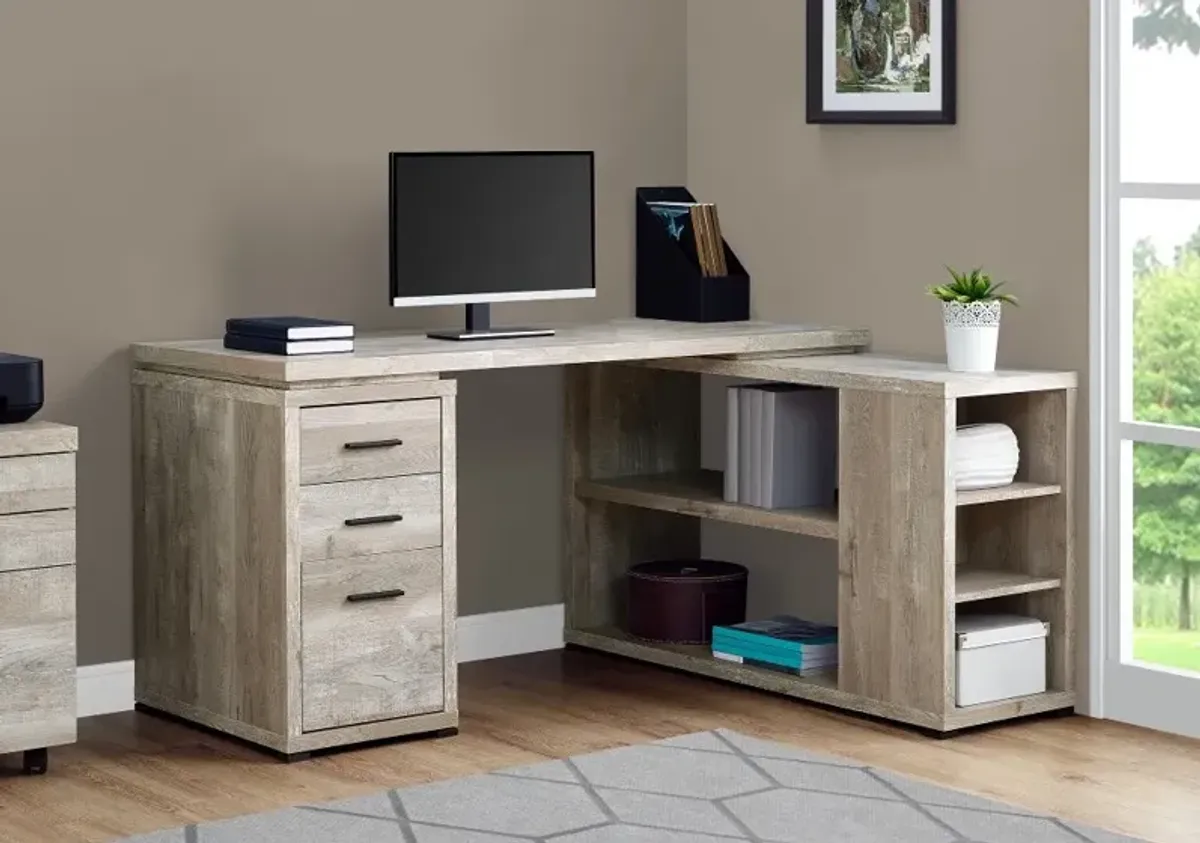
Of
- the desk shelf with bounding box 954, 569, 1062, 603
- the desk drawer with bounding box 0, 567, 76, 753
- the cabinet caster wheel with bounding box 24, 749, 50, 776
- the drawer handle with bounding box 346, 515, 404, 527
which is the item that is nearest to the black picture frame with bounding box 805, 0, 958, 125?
the desk shelf with bounding box 954, 569, 1062, 603

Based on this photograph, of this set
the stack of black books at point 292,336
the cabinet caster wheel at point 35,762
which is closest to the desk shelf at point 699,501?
the stack of black books at point 292,336

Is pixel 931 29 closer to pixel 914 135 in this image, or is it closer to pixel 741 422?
pixel 914 135

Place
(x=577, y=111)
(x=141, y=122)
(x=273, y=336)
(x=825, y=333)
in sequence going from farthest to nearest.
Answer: (x=577, y=111) → (x=825, y=333) → (x=141, y=122) → (x=273, y=336)

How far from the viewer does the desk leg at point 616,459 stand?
5.43 m

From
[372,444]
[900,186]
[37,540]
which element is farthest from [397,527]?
[900,186]

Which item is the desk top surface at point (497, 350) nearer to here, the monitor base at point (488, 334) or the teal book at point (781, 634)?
the monitor base at point (488, 334)

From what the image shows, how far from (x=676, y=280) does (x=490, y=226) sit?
26.8 inches

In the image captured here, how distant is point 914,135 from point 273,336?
5.27 ft

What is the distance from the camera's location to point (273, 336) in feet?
14.3

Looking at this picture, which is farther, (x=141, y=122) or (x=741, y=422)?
(x=741, y=422)

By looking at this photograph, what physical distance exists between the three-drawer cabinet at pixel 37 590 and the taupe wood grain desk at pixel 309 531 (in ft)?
1.12

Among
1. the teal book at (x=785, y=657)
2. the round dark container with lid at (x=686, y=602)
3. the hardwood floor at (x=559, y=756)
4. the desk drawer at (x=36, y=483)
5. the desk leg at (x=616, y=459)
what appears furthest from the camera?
the desk leg at (x=616, y=459)

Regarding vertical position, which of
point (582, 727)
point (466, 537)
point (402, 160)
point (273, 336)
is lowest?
point (582, 727)

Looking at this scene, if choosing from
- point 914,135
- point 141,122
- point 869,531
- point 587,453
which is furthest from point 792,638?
point 141,122
